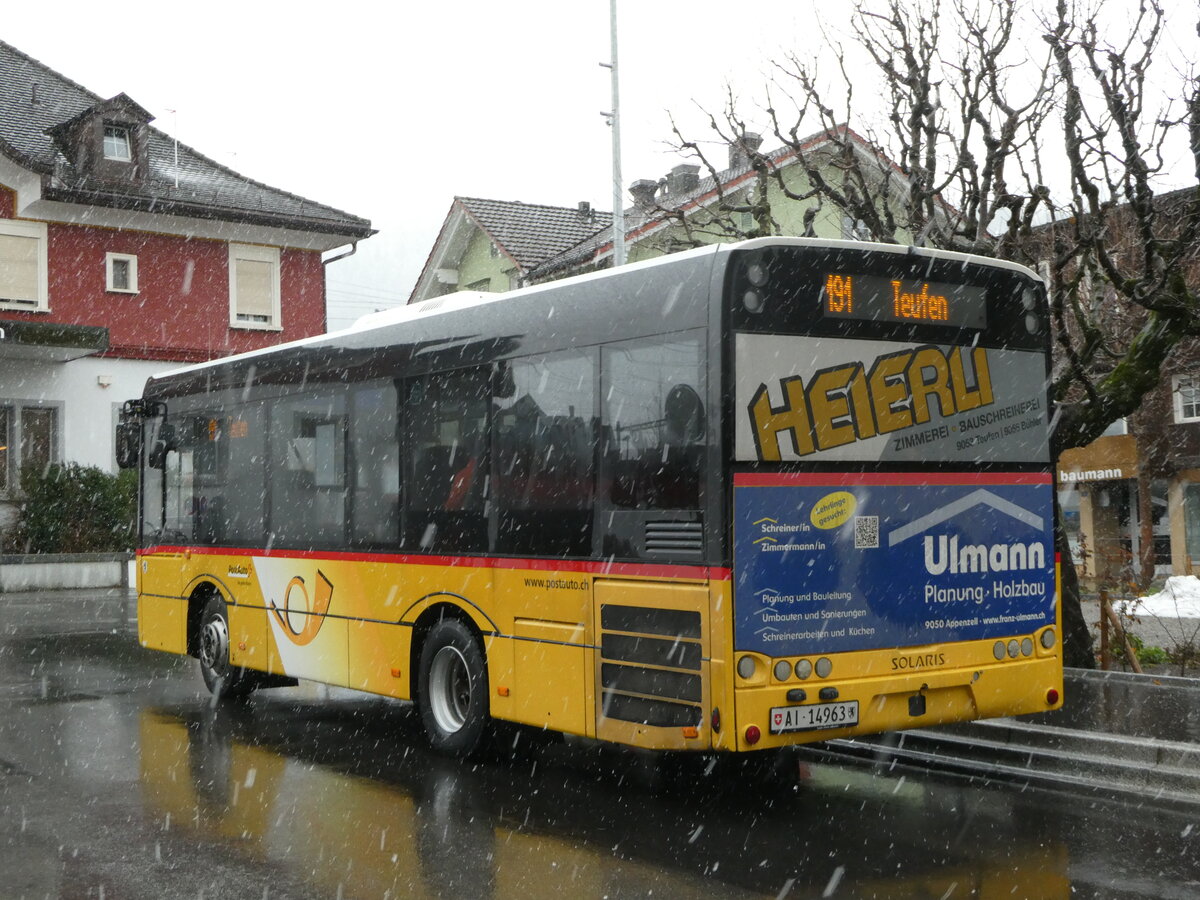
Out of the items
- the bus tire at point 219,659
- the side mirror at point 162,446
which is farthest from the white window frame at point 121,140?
the bus tire at point 219,659

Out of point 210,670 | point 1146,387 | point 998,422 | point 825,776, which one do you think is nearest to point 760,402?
point 998,422

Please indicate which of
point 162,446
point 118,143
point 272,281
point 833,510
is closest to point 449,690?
point 833,510

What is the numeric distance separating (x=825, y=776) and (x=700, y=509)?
255 cm

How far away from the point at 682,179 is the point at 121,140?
1691 cm

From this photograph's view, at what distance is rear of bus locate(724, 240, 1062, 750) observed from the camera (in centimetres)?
732

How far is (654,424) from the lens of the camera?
7.69 m

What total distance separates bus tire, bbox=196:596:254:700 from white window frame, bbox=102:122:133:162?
24557 mm

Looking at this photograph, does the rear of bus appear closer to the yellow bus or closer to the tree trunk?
the yellow bus

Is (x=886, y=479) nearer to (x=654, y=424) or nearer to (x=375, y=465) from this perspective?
(x=654, y=424)

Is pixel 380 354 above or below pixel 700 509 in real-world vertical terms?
above

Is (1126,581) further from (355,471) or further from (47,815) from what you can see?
(47,815)

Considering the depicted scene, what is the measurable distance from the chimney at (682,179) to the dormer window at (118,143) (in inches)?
614

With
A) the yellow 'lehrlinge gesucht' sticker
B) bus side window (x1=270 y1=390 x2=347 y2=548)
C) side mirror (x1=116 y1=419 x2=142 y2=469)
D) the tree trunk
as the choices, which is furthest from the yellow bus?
the tree trunk

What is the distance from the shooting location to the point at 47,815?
25.5 ft
